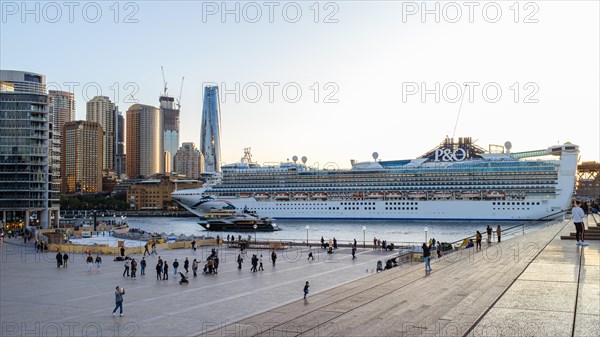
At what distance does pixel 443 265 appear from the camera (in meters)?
17.9

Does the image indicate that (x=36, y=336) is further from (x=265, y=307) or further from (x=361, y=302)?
(x=361, y=302)

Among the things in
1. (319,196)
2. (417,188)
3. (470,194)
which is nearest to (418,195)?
(417,188)

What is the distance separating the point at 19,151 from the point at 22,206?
7.22 m

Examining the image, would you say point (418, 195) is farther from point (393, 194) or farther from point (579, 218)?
point (579, 218)

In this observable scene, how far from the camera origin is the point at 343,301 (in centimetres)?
1329

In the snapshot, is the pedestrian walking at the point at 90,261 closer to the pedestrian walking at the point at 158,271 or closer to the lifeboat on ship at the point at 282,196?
the pedestrian walking at the point at 158,271

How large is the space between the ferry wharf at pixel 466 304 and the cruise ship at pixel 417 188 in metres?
71.0

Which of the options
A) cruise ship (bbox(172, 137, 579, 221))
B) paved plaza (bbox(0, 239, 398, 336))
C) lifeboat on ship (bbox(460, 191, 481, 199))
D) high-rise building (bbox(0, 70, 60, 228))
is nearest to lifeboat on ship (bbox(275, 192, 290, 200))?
cruise ship (bbox(172, 137, 579, 221))

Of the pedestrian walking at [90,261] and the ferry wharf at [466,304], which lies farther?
the pedestrian walking at [90,261]

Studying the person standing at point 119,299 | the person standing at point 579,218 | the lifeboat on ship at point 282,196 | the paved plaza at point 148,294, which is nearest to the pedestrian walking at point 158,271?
the paved plaza at point 148,294

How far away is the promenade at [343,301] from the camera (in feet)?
32.3

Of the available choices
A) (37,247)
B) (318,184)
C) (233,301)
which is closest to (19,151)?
(37,247)

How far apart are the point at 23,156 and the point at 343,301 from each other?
6951cm

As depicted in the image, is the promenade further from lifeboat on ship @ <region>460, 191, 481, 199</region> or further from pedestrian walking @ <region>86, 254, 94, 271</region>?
lifeboat on ship @ <region>460, 191, 481, 199</region>
